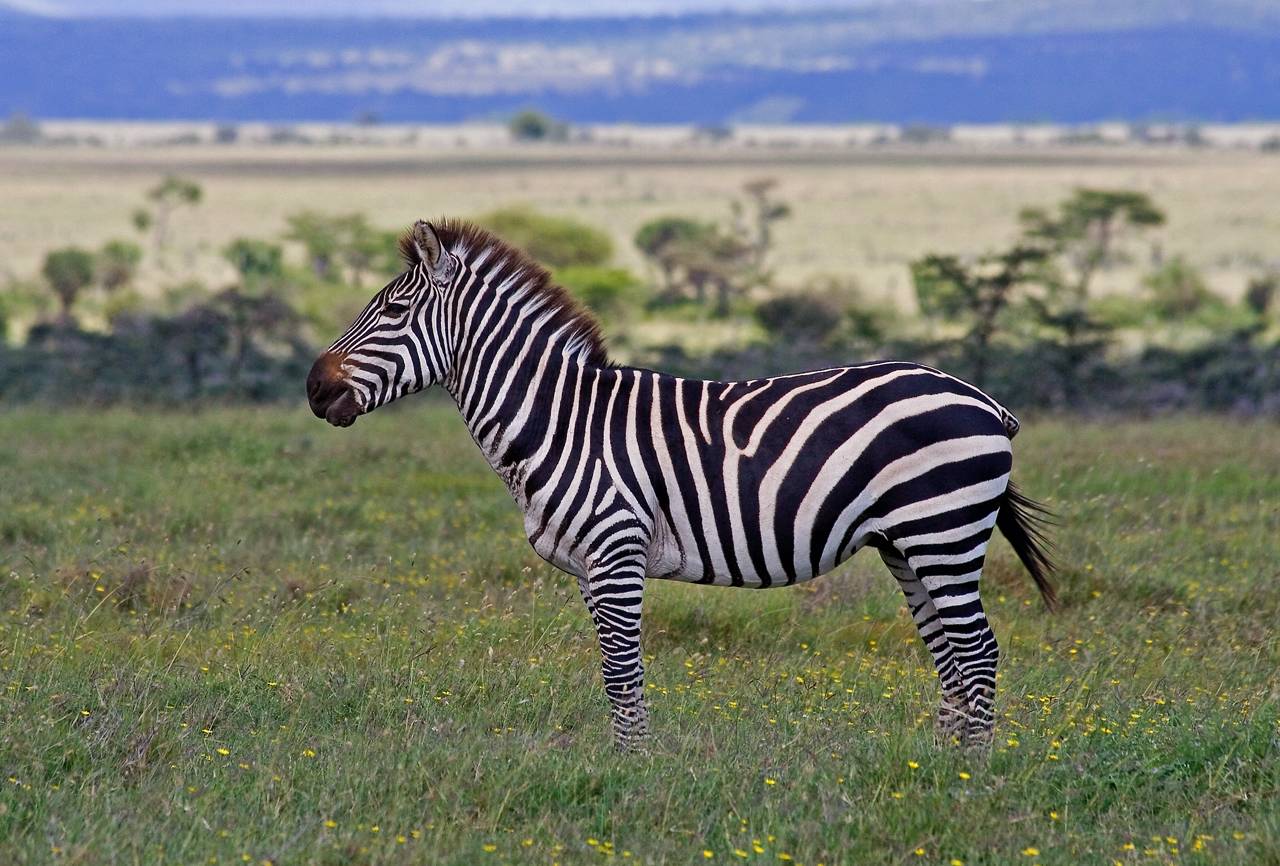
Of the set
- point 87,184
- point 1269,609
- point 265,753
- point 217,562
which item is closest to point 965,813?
point 265,753

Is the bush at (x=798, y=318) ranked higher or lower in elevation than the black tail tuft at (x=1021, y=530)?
lower

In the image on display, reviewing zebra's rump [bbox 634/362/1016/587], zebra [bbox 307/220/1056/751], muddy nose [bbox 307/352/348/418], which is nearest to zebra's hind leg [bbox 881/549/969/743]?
zebra [bbox 307/220/1056/751]

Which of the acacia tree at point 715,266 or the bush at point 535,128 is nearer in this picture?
the acacia tree at point 715,266

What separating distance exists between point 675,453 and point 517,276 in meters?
0.98

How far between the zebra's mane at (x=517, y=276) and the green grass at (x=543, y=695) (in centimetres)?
145

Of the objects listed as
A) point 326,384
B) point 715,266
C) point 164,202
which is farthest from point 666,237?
point 326,384

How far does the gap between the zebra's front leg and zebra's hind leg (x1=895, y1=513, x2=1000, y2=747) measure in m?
1.03

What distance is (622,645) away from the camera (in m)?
5.91

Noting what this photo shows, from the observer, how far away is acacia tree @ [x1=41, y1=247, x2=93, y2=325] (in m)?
33.8

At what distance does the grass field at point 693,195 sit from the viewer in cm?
4856

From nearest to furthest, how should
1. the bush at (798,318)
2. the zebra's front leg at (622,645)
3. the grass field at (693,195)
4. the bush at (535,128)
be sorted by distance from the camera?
the zebra's front leg at (622,645)
the bush at (798,318)
the grass field at (693,195)
the bush at (535,128)

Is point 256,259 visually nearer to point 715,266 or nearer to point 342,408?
point 715,266

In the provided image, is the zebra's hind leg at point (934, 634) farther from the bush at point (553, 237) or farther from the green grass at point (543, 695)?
the bush at point (553, 237)

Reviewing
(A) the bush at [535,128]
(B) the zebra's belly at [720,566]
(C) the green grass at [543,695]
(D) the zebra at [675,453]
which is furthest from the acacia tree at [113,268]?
(A) the bush at [535,128]
